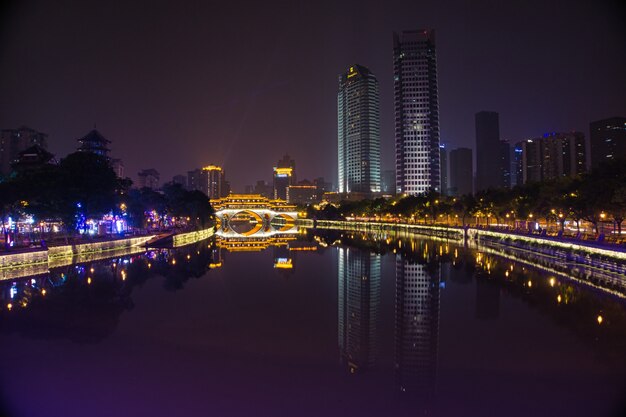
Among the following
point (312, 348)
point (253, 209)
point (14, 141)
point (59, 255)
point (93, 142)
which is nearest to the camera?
point (312, 348)

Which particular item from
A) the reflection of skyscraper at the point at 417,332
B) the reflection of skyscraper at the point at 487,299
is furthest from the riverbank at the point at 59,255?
the reflection of skyscraper at the point at 487,299

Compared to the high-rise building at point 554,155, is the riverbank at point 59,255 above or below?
below

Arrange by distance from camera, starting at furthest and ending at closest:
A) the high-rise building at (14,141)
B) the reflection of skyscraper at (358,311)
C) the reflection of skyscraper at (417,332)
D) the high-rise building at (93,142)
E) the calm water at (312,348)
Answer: the high-rise building at (14,141), the high-rise building at (93,142), the reflection of skyscraper at (358,311), the reflection of skyscraper at (417,332), the calm water at (312,348)

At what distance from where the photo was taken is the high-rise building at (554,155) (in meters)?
124

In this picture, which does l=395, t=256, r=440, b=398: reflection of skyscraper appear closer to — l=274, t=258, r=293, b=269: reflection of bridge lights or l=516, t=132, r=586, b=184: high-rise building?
l=274, t=258, r=293, b=269: reflection of bridge lights

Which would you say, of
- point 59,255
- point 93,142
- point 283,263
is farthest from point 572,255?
point 93,142

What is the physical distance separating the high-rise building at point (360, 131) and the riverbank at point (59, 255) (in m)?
132

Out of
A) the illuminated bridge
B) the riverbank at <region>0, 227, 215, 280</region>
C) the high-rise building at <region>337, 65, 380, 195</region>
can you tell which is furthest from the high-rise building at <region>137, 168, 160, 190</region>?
the riverbank at <region>0, 227, 215, 280</region>

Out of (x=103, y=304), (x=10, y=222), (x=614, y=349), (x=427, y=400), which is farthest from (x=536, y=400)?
(x=10, y=222)

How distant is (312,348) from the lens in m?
12.4

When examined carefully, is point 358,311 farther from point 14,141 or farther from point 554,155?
point 554,155

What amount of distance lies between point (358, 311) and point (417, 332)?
3.53 m

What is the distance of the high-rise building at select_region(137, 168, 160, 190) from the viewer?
153500 mm

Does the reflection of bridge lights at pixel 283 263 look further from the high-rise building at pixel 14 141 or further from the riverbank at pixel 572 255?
the high-rise building at pixel 14 141
